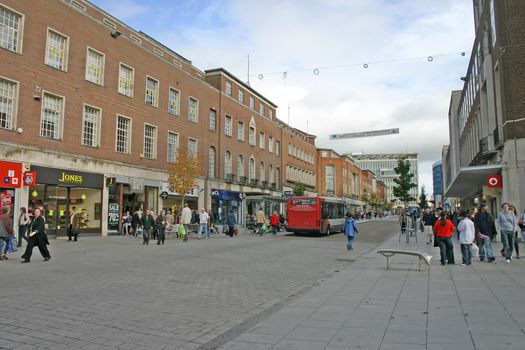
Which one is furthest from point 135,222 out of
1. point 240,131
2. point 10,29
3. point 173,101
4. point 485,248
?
point 240,131

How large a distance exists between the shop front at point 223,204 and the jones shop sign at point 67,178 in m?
14.2

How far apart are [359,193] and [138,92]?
9322 centimetres

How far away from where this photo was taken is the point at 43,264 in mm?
12891

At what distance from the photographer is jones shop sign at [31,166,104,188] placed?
23672 millimetres

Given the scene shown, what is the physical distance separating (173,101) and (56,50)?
11.8m

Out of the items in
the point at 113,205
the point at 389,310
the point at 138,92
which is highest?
the point at 138,92

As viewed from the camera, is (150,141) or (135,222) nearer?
(135,222)

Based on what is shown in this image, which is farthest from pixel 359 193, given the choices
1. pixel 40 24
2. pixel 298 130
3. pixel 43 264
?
pixel 43 264

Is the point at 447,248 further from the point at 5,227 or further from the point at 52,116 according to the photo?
the point at 52,116

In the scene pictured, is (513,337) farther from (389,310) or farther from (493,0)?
(493,0)

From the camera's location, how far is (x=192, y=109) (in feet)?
128

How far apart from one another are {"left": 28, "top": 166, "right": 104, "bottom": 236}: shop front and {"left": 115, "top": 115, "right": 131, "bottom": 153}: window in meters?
3.03

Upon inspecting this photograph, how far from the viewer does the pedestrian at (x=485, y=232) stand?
14.0m

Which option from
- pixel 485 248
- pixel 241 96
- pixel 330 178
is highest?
pixel 241 96
